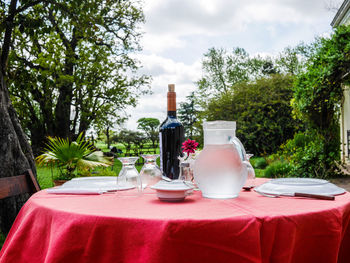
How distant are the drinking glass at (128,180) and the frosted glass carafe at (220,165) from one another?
0.88ft

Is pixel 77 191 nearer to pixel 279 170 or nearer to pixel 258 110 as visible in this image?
pixel 279 170

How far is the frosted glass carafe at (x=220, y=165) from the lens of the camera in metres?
1.23

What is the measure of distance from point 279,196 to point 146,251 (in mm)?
627

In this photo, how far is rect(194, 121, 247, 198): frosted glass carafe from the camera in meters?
1.23

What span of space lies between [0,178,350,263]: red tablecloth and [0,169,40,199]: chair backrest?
28.2 inches

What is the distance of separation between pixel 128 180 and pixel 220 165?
418 mm

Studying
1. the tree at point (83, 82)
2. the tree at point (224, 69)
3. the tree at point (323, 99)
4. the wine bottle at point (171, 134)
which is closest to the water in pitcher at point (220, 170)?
the wine bottle at point (171, 134)

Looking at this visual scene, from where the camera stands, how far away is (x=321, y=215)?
41.2 inches

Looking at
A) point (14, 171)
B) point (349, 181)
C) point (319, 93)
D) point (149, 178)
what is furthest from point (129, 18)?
point (149, 178)

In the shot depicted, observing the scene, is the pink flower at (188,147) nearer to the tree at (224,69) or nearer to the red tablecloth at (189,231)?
the red tablecloth at (189,231)

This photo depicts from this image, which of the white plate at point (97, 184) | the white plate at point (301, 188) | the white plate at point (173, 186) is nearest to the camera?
the white plate at point (173, 186)

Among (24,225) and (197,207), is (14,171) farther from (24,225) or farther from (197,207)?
(197,207)

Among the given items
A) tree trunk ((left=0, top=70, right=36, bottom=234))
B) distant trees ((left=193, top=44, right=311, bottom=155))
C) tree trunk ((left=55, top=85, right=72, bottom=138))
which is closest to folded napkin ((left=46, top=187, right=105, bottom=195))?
tree trunk ((left=0, top=70, right=36, bottom=234))

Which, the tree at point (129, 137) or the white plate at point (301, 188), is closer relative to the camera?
the white plate at point (301, 188)
